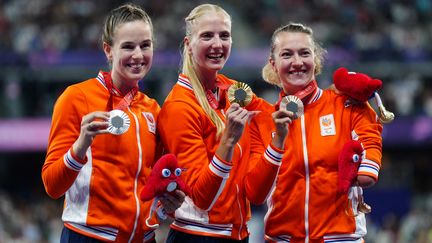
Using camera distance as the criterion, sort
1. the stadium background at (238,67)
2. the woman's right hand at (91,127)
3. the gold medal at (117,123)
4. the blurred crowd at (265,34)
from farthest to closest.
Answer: the blurred crowd at (265,34)
the stadium background at (238,67)
the gold medal at (117,123)
the woman's right hand at (91,127)

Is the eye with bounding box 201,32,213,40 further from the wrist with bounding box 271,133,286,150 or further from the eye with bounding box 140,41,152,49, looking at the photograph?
the wrist with bounding box 271,133,286,150

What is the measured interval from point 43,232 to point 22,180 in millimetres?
3356

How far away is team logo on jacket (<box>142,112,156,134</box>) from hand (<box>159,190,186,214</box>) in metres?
0.46

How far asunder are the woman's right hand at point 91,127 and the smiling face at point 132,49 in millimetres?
484

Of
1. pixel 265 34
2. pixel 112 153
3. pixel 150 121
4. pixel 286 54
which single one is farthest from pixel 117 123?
pixel 265 34

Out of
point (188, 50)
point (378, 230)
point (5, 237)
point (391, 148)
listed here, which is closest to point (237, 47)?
point (391, 148)

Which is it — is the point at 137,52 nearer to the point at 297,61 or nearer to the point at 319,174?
the point at 297,61

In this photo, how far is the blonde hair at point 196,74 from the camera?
15.0 feet

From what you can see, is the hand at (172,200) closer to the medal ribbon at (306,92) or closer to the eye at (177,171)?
the eye at (177,171)

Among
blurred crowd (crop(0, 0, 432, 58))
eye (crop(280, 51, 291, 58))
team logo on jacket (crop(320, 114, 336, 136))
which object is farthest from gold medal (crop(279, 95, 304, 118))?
blurred crowd (crop(0, 0, 432, 58))

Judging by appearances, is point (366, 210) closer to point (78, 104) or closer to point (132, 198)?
point (132, 198)

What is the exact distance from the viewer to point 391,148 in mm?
15672

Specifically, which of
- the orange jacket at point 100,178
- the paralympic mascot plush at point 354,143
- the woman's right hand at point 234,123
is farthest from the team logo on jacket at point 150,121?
the paralympic mascot plush at point 354,143

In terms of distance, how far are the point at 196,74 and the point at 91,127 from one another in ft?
2.60
